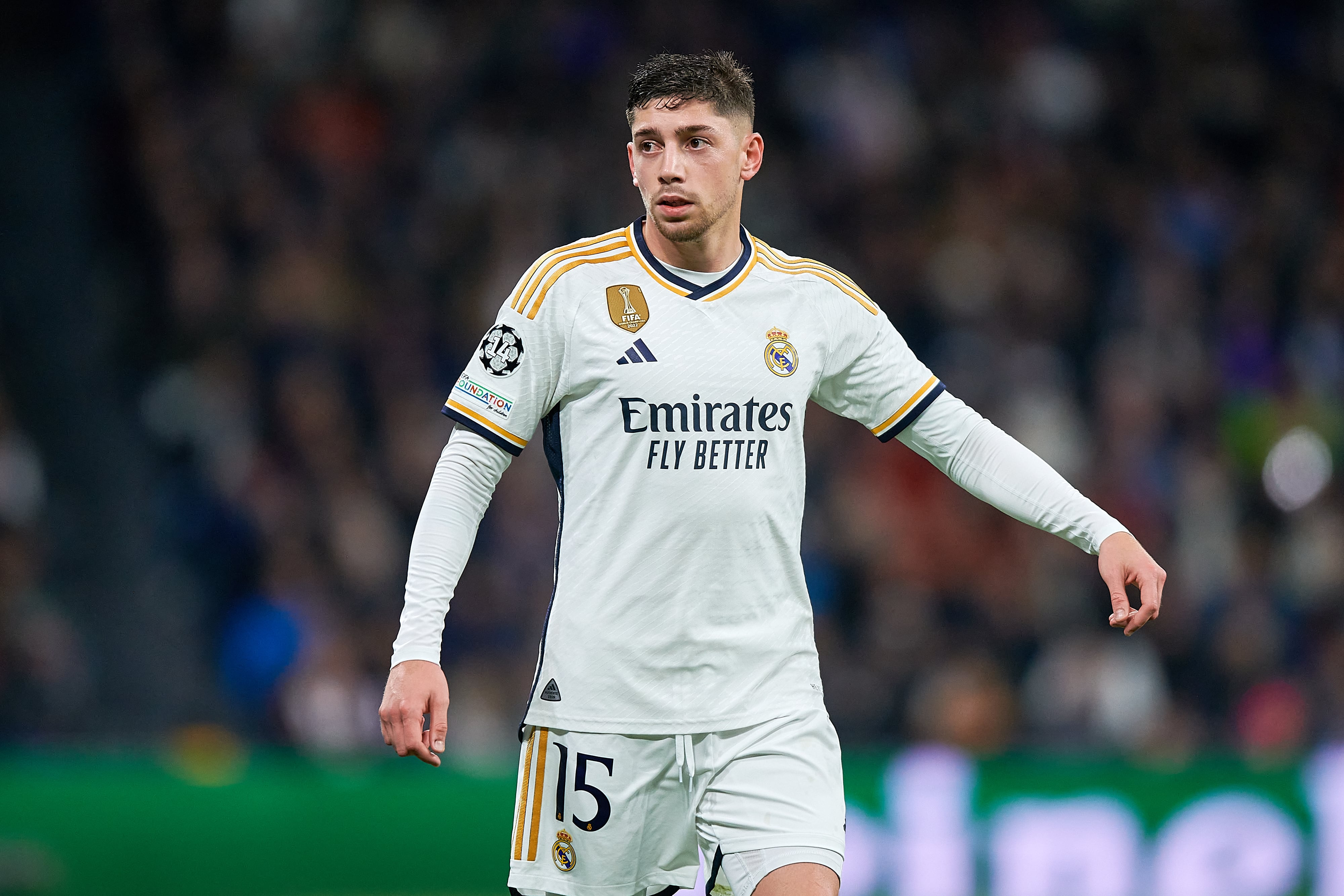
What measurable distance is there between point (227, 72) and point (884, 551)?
16.9 feet

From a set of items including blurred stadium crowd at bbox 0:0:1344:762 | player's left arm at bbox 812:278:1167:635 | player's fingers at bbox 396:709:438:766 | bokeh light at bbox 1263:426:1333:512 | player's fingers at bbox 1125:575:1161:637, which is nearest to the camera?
player's fingers at bbox 396:709:438:766

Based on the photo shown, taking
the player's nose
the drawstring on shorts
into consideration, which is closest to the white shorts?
the drawstring on shorts

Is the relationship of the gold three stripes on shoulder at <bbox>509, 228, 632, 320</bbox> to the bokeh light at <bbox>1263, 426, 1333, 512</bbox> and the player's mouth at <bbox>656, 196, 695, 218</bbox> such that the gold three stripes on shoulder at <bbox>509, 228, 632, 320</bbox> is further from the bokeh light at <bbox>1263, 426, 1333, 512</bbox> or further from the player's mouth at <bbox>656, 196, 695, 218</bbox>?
the bokeh light at <bbox>1263, 426, 1333, 512</bbox>

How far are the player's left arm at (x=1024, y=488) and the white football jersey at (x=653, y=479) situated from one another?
1.35 ft

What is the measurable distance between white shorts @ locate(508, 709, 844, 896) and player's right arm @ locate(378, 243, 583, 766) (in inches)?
12.4

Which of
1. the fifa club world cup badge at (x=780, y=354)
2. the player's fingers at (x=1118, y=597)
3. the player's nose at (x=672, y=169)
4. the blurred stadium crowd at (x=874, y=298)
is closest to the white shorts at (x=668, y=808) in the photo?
the player's fingers at (x=1118, y=597)

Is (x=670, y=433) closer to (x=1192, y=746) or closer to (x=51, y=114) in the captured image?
(x=1192, y=746)

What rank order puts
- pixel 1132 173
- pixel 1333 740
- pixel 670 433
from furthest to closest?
pixel 1132 173 < pixel 1333 740 < pixel 670 433

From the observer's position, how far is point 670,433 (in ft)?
12.4

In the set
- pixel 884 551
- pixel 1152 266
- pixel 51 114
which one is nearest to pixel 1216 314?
pixel 1152 266

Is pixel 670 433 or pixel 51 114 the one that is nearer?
pixel 670 433

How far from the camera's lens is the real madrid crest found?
12.5ft

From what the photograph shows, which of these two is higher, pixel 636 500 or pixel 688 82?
pixel 688 82

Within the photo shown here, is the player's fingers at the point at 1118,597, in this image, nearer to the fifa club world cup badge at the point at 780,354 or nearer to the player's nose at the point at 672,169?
the fifa club world cup badge at the point at 780,354
